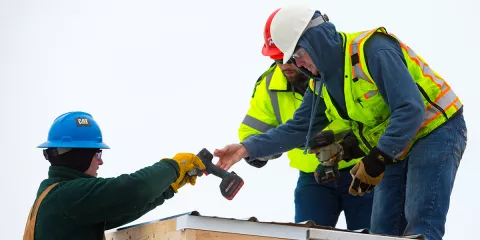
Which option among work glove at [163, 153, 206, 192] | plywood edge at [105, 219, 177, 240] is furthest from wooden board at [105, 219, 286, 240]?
work glove at [163, 153, 206, 192]

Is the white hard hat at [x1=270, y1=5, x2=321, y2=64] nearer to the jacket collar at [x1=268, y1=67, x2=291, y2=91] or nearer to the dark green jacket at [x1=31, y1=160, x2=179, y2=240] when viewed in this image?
the dark green jacket at [x1=31, y1=160, x2=179, y2=240]

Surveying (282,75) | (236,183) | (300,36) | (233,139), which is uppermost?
(300,36)

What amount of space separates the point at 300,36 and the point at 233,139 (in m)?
4.33

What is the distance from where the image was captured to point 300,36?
4387 mm

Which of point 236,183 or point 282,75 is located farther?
point 282,75

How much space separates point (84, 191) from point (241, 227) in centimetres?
74

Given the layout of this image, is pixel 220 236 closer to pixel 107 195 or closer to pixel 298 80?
pixel 107 195

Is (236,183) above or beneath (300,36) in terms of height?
beneath

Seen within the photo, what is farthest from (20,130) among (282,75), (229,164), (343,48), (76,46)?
(343,48)

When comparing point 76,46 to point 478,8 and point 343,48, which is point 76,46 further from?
point 343,48

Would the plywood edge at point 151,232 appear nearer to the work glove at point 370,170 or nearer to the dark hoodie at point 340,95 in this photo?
the dark hoodie at point 340,95

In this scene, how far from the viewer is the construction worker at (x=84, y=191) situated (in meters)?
3.75

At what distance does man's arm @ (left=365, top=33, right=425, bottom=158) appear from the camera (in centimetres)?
406

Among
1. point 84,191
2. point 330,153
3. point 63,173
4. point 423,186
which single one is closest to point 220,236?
point 84,191
